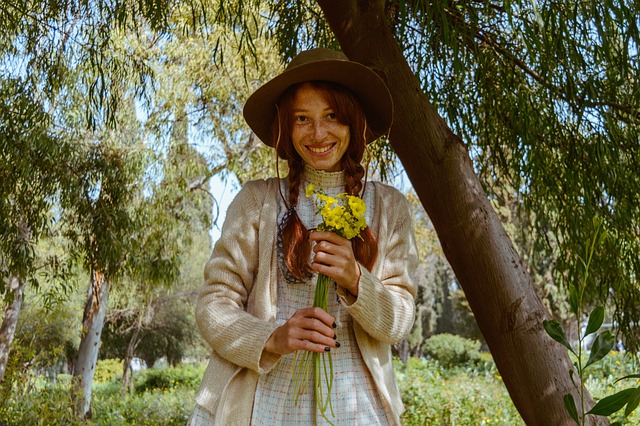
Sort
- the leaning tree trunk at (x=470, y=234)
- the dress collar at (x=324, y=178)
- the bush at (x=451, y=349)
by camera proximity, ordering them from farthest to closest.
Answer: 1. the bush at (x=451, y=349)
2. the leaning tree trunk at (x=470, y=234)
3. the dress collar at (x=324, y=178)

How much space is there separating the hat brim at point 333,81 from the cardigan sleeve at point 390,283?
233 millimetres

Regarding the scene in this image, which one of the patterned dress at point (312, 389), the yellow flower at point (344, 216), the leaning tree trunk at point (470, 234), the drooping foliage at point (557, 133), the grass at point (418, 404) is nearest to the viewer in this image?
the yellow flower at point (344, 216)

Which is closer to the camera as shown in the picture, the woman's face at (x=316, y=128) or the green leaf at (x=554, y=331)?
the green leaf at (x=554, y=331)

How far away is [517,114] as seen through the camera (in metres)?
2.80

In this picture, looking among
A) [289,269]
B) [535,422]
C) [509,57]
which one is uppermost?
[509,57]

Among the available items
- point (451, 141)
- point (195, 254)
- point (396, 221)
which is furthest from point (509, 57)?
point (195, 254)

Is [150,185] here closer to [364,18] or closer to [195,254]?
[364,18]

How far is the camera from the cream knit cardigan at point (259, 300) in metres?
1.60

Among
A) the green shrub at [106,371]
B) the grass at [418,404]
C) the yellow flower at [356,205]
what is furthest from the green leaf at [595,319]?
the green shrub at [106,371]

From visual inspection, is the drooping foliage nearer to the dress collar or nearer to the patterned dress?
the dress collar

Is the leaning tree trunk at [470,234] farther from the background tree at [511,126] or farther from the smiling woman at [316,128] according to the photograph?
the smiling woman at [316,128]

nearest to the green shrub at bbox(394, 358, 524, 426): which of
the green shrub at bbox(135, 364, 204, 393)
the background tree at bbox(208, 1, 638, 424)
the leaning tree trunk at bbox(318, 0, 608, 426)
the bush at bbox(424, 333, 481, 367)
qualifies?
the background tree at bbox(208, 1, 638, 424)

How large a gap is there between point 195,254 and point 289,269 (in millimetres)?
18678

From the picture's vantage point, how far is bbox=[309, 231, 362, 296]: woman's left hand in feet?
5.02
